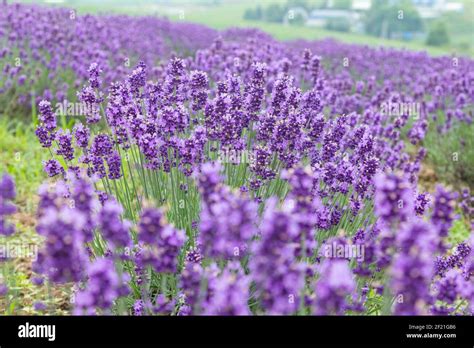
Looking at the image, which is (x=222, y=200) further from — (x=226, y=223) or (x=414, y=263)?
(x=414, y=263)

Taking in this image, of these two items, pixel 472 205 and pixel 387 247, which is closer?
pixel 387 247

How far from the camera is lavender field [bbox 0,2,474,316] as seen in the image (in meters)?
1.64

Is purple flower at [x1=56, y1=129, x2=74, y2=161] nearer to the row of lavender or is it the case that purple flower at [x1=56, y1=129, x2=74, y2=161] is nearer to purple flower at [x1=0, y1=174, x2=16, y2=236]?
purple flower at [x1=0, y1=174, x2=16, y2=236]

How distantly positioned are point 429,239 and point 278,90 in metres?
1.83

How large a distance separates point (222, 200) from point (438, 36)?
23077mm

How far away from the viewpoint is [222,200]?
180cm

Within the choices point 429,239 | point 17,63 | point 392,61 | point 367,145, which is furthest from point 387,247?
point 392,61

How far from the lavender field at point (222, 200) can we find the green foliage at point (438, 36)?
52.5 feet

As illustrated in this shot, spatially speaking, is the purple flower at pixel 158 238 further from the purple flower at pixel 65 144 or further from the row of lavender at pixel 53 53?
the row of lavender at pixel 53 53

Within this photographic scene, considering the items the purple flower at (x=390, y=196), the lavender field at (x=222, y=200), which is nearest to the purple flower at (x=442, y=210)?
the lavender field at (x=222, y=200)

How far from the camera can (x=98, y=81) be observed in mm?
3217

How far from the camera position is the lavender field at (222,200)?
1641mm

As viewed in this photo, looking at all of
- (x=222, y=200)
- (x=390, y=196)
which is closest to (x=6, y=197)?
(x=222, y=200)
